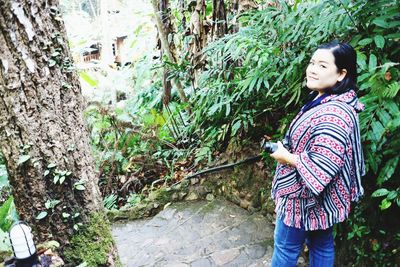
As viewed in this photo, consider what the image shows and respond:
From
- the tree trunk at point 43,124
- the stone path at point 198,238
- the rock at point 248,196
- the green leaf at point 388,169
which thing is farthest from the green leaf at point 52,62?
the rock at point 248,196

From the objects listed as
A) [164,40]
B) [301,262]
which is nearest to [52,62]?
[301,262]

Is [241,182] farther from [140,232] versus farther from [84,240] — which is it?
[84,240]

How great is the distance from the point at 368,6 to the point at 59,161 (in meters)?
2.06

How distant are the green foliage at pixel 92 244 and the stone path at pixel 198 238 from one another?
3.55 ft

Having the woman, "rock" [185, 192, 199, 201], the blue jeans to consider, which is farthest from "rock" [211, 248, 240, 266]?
"rock" [185, 192, 199, 201]

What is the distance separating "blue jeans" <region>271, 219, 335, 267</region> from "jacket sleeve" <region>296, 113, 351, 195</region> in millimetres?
400

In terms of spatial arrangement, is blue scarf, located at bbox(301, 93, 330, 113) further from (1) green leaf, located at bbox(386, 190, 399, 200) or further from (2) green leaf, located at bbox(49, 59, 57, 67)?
(2) green leaf, located at bbox(49, 59, 57, 67)

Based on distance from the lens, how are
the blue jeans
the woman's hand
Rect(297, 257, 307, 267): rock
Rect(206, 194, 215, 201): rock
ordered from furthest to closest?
Rect(206, 194, 215, 201): rock → Rect(297, 257, 307, 267): rock → the blue jeans → the woman's hand

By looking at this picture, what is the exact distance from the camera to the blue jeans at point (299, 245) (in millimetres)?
2021

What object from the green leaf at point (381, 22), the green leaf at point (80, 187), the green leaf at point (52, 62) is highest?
the green leaf at point (381, 22)

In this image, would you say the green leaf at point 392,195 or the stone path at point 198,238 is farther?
the stone path at point 198,238

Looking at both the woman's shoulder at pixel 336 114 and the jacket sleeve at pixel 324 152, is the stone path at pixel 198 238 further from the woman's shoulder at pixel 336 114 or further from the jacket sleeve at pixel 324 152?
the woman's shoulder at pixel 336 114

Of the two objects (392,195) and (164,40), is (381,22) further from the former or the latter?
(164,40)

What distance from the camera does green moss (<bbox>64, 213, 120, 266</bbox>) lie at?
2.02 m
